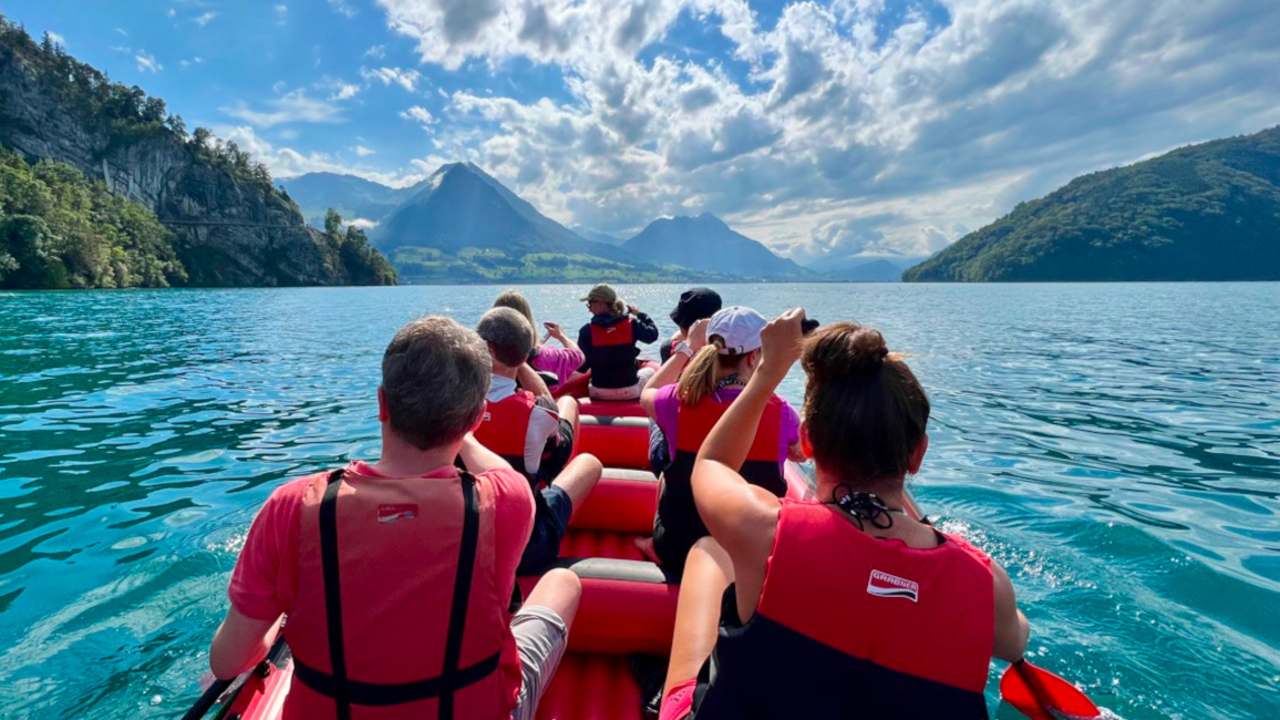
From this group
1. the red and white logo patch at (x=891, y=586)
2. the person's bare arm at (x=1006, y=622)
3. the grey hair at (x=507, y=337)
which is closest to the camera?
the red and white logo patch at (x=891, y=586)

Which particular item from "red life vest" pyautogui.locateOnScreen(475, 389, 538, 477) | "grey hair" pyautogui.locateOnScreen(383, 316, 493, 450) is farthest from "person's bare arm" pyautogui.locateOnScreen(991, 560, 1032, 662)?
"red life vest" pyautogui.locateOnScreen(475, 389, 538, 477)

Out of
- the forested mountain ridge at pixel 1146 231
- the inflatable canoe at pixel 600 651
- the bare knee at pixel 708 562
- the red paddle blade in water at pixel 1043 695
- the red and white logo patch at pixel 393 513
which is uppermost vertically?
the forested mountain ridge at pixel 1146 231

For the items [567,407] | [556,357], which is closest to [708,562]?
[567,407]

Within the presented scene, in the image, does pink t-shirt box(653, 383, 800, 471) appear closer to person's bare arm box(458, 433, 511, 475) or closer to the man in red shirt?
person's bare arm box(458, 433, 511, 475)

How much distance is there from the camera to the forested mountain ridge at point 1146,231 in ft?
382

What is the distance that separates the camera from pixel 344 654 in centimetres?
174

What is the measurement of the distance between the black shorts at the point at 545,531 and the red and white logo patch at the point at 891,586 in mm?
2087

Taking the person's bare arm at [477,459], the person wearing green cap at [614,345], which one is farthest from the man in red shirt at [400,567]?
the person wearing green cap at [614,345]

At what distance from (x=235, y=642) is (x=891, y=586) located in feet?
6.78

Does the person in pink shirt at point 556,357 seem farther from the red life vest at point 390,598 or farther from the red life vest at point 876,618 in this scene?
the red life vest at point 876,618

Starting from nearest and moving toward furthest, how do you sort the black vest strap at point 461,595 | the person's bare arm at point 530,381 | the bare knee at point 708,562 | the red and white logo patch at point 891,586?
1. the red and white logo patch at point 891,586
2. the black vest strap at point 461,595
3. the bare knee at point 708,562
4. the person's bare arm at point 530,381

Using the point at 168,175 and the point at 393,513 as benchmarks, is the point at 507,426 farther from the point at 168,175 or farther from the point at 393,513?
the point at 168,175

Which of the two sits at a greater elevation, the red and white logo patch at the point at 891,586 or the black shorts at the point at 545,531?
the red and white logo patch at the point at 891,586

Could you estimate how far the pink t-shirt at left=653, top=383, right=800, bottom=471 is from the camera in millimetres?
3391
